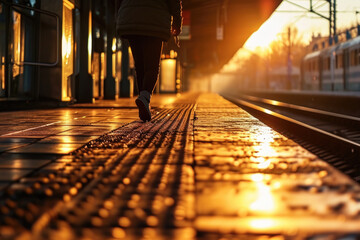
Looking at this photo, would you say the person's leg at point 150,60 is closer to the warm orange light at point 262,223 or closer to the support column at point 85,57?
the warm orange light at point 262,223

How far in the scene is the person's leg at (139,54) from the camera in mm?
5121

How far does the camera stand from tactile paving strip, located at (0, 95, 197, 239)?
1.28 m

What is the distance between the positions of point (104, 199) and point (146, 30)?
3.52m

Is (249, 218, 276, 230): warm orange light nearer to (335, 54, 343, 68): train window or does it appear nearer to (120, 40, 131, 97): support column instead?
(120, 40, 131, 97): support column

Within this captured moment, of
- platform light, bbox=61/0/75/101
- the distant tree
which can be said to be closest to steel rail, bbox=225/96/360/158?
platform light, bbox=61/0/75/101

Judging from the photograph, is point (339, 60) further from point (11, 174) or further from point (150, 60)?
point (11, 174)

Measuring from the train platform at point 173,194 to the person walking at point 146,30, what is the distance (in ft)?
6.80

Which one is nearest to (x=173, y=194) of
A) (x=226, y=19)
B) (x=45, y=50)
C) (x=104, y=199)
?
(x=104, y=199)

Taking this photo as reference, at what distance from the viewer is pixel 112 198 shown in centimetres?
163

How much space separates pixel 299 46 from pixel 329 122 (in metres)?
84.0

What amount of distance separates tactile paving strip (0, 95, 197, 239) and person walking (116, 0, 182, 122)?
242cm

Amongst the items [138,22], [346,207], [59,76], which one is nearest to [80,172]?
[346,207]

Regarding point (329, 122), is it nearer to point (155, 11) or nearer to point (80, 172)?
point (155, 11)

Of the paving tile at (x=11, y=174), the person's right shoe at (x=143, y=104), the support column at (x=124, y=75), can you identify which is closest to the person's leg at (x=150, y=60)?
the person's right shoe at (x=143, y=104)
